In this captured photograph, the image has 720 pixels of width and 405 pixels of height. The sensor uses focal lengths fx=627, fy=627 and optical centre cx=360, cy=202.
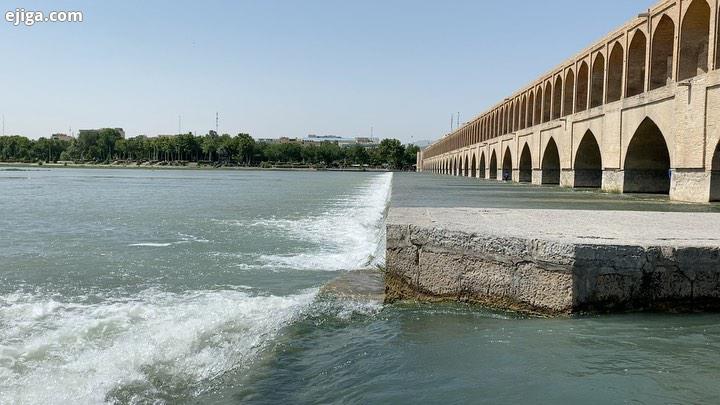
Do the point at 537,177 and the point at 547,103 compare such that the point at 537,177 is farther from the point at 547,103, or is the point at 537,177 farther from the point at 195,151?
the point at 195,151

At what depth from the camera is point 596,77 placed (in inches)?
1085

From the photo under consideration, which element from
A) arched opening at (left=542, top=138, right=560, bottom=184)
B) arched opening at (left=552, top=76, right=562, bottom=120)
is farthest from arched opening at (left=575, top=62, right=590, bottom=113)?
arched opening at (left=542, top=138, right=560, bottom=184)

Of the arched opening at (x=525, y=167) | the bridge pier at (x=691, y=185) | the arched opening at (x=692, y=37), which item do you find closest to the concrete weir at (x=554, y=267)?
the bridge pier at (x=691, y=185)

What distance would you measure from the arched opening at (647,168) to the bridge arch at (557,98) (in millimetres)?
11290

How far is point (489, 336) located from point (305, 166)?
148 m

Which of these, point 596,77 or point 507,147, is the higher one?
point 596,77

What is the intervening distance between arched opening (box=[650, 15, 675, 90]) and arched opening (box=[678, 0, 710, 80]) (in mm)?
2219

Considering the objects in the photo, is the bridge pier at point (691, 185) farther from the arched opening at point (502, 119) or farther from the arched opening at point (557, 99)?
the arched opening at point (502, 119)

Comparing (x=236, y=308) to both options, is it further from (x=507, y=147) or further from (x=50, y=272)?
(x=507, y=147)

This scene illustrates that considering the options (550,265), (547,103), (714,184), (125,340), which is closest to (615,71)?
(547,103)

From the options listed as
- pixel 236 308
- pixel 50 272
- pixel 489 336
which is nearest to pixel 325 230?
pixel 50 272

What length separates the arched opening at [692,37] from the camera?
18578 millimetres

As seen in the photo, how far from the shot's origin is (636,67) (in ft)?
76.6

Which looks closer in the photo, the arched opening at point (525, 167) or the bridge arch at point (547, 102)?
the bridge arch at point (547, 102)
